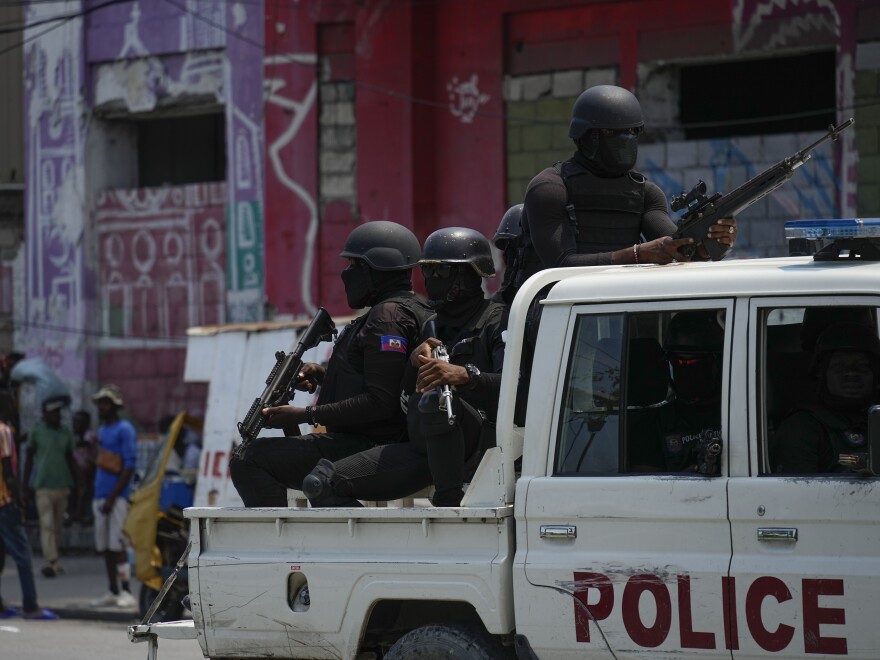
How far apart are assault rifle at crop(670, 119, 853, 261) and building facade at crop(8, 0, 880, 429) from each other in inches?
313

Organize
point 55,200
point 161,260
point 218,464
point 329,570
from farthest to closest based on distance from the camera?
point 55,200, point 161,260, point 218,464, point 329,570

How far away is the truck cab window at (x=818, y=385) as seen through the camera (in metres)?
4.83

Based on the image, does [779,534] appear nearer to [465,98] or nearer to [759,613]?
[759,613]

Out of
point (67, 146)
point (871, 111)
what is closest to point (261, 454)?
point (871, 111)

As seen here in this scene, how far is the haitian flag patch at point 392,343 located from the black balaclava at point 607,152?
104 cm

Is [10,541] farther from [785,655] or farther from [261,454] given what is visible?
[785,655]

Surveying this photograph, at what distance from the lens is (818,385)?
5.02 m

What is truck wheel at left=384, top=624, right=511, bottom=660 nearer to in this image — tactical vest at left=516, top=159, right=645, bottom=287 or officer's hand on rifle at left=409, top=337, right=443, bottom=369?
officer's hand on rifle at left=409, top=337, right=443, bottom=369

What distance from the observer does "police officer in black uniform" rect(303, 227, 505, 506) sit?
5477mm

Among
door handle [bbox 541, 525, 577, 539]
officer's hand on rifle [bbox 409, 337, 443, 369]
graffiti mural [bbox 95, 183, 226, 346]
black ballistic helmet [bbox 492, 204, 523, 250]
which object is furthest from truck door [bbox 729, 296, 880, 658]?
graffiti mural [bbox 95, 183, 226, 346]

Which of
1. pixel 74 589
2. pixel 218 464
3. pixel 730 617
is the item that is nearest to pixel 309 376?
pixel 730 617

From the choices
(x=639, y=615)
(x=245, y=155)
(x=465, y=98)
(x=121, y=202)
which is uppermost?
(x=465, y=98)

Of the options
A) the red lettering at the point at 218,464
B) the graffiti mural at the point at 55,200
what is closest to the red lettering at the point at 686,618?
the red lettering at the point at 218,464

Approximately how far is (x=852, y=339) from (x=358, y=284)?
236cm
